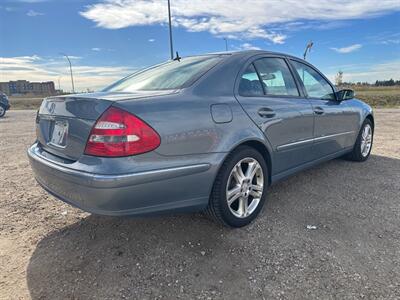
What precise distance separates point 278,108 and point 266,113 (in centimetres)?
23

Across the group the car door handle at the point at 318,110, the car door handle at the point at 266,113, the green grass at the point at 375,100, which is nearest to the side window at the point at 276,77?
the car door handle at the point at 266,113

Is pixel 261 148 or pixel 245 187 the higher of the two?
pixel 261 148

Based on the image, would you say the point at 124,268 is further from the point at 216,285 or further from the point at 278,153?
the point at 278,153

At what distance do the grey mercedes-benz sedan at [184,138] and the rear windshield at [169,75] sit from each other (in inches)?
0.7

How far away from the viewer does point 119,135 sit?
2135 millimetres

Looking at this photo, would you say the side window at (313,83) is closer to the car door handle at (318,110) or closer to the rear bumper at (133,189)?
the car door handle at (318,110)

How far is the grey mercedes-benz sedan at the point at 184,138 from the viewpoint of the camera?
85.0 inches

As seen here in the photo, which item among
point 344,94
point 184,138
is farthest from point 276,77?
point 184,138

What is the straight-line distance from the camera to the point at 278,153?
10.6 ft

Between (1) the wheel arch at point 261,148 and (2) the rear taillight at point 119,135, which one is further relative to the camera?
(1) the wheel arch at point 261,148

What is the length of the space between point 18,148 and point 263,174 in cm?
582

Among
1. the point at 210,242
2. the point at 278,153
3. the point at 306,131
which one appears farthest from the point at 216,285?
the point at 306,131

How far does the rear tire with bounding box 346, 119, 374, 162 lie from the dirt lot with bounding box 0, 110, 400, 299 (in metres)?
1.29

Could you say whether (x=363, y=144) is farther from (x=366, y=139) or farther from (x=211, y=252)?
(x=211, y=252)
